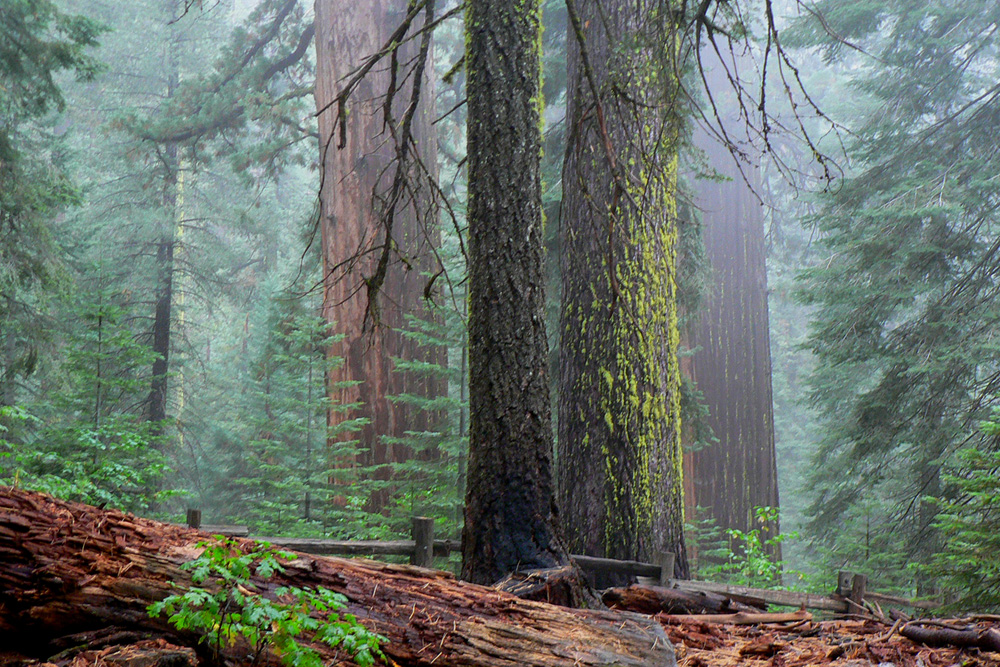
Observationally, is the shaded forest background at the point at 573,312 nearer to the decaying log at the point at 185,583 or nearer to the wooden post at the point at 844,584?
the wooden post at the point at 844,584

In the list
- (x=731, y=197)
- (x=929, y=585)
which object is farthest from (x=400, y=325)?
(x=731, y=197)

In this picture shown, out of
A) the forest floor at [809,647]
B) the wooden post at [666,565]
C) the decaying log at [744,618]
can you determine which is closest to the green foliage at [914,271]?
the wooden post at [666,565]

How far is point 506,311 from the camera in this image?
439 centimetres

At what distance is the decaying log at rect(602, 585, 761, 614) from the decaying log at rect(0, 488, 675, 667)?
Result: 1.57 m

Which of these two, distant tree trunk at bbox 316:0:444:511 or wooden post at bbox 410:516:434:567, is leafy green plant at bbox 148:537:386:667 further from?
distant tree trunk at bbox 316:0:444:511

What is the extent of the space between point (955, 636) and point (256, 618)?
11.0ft

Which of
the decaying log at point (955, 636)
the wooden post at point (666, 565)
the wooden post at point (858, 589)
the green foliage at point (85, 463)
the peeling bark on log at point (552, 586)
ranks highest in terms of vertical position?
the green foliage at point (85, 463)

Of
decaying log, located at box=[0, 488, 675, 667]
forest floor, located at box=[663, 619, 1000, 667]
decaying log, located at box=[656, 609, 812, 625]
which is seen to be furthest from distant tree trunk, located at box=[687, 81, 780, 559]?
decaying log, located at box=[0, 488, 675, 667]

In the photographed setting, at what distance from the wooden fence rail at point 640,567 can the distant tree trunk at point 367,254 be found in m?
3.13

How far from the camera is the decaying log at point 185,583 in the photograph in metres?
2.63

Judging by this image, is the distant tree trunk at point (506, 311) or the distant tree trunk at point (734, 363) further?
the distant tree trunk at point (734, 363)

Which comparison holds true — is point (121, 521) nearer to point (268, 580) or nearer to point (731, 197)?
point (268, 580)

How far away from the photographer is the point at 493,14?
15.1 ft

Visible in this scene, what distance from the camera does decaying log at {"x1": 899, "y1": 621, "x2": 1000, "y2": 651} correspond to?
12.1ft
